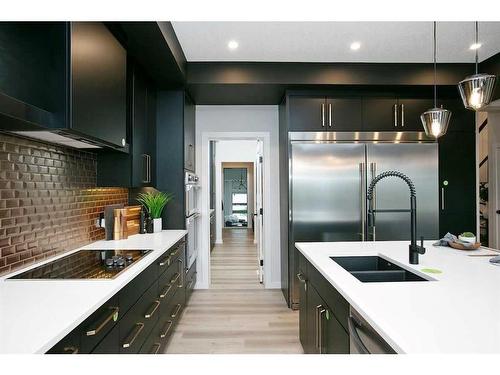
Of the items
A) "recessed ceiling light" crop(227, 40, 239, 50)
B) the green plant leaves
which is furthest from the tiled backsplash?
"recessed ceiling light" crop(227, 40, 239, 50)

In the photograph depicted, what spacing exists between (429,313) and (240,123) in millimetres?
3122

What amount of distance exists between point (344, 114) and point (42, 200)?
2774mm

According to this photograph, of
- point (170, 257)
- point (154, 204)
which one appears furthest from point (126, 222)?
point (170, 257)

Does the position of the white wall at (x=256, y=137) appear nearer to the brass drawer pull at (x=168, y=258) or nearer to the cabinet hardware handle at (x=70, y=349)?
the brass drawer pull at (x=168, y=258)

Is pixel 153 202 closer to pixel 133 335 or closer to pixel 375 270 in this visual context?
pixel 133 335

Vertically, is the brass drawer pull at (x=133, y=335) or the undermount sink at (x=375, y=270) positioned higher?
the undermount sink at (x=375, y=270)

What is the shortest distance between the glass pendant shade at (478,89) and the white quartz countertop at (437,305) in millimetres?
837

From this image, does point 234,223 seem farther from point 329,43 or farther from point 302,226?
point 329,43

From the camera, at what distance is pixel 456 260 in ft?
5.00

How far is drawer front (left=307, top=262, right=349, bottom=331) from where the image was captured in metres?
1.18

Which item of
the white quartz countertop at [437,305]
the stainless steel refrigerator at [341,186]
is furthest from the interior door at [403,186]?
the white quartz countertop at [437,305]

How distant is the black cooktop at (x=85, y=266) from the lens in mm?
1345

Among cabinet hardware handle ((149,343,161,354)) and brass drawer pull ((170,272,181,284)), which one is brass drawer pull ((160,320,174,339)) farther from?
brass drawer pull ((170,272,181,284))
